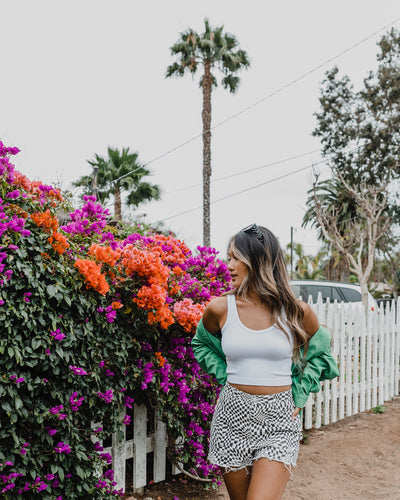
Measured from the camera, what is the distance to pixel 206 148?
714 inches

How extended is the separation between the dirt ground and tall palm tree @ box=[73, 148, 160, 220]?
15679 millimetres

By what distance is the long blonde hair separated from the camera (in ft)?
7.42

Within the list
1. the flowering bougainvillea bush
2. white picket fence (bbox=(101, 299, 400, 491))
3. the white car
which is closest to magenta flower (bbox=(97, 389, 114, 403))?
the flowering bougainvillea bush

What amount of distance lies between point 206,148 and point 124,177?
153 inches

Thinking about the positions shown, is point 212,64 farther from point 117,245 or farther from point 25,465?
point 25,465

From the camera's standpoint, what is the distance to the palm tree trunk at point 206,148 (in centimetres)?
1753

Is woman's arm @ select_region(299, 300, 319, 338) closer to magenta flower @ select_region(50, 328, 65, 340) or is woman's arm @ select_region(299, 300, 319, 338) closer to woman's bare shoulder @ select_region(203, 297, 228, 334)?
woman's bare shoulder @ select_region(203, 297, 228, 334)

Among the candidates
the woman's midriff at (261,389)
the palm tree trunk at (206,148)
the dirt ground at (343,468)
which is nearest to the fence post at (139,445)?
the dirt ground at (343,468)

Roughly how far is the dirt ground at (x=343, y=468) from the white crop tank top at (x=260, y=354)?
185 centimetres

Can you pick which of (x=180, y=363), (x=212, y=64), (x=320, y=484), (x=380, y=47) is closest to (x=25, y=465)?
(x=180, y=363)

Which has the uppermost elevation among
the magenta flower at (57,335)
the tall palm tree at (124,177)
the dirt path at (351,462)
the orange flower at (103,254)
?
the tall palm tree at (124,177)

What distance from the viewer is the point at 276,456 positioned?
208 centimetres

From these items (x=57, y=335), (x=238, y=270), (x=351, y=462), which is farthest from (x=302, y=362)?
(x=351, y=462)

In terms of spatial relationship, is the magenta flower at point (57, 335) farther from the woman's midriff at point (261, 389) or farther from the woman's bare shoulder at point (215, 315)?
the woman's midriff at point (261, 389)
